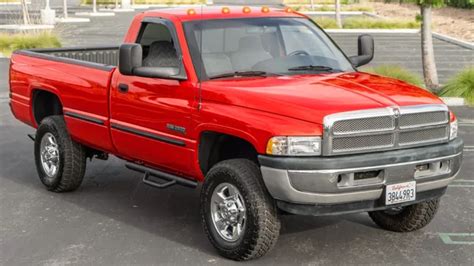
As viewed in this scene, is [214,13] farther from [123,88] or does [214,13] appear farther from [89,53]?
[89,53]

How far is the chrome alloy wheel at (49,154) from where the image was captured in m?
8.23

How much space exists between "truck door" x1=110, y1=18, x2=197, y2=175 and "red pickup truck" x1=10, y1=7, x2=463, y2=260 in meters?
0.01

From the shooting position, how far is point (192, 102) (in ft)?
20.4

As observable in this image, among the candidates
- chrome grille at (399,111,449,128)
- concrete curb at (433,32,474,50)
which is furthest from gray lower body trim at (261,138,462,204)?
concrete curb at (433,32,474,50)

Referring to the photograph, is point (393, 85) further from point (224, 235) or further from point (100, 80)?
point (100, 80)

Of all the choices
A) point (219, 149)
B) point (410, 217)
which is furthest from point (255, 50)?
point (410, 217)

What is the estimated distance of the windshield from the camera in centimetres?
648

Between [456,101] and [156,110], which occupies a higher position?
[156,110]

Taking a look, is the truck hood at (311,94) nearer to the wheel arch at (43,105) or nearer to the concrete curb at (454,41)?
the wheel arch at (43,105)

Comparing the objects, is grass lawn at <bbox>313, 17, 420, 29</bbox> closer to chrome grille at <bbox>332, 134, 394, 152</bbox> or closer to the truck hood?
the truck hood

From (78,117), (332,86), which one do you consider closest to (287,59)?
(332,86)

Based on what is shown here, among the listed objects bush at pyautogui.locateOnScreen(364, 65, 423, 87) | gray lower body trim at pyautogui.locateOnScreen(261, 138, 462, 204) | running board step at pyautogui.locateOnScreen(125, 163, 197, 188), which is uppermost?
gray lower body trim at pyautogui.locateOnScreen(261, 138, 462, 204)

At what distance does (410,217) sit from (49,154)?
13.1ft

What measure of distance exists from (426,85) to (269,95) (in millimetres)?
11011
